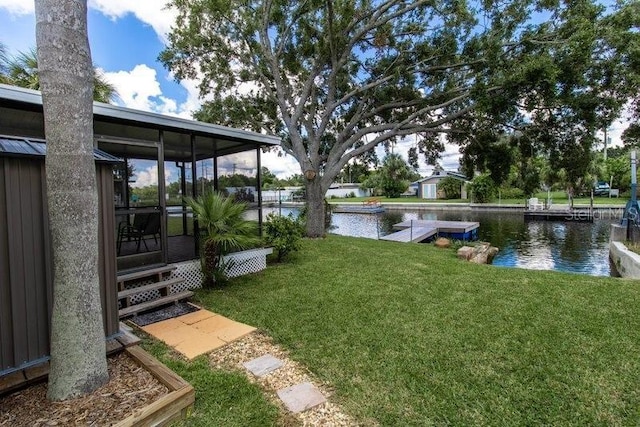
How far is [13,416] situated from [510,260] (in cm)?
1350

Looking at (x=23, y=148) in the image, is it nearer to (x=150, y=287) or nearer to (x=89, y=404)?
(x=89, y=404)

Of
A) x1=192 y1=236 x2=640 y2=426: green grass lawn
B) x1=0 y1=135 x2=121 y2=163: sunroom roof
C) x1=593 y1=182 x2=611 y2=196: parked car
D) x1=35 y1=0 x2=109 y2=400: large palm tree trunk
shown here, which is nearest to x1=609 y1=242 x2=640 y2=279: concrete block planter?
x1=192 y1=236 x2=640 y2=426: green grass lawn

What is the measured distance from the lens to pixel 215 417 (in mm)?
2170

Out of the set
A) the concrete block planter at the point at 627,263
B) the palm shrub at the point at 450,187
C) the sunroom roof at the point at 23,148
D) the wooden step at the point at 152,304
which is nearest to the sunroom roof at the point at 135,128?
the sunroom roof at the point at 23,148

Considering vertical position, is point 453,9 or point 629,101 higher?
point 453,9

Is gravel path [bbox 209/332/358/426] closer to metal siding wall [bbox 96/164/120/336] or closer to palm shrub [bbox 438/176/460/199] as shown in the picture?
metal siding wall [bbox 96/164/120/336]

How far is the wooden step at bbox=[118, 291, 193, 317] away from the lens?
3.80 meters

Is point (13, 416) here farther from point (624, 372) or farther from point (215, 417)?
point (624, 372)

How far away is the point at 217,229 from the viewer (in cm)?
480

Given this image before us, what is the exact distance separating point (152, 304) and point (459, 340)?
3.54m

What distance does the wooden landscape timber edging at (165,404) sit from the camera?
1.92m

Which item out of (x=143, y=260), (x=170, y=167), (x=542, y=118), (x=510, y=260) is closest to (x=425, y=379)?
(x=143, y=260)

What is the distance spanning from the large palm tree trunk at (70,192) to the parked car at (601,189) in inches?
1742

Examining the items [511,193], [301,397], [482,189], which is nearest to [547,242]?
[482,189]
